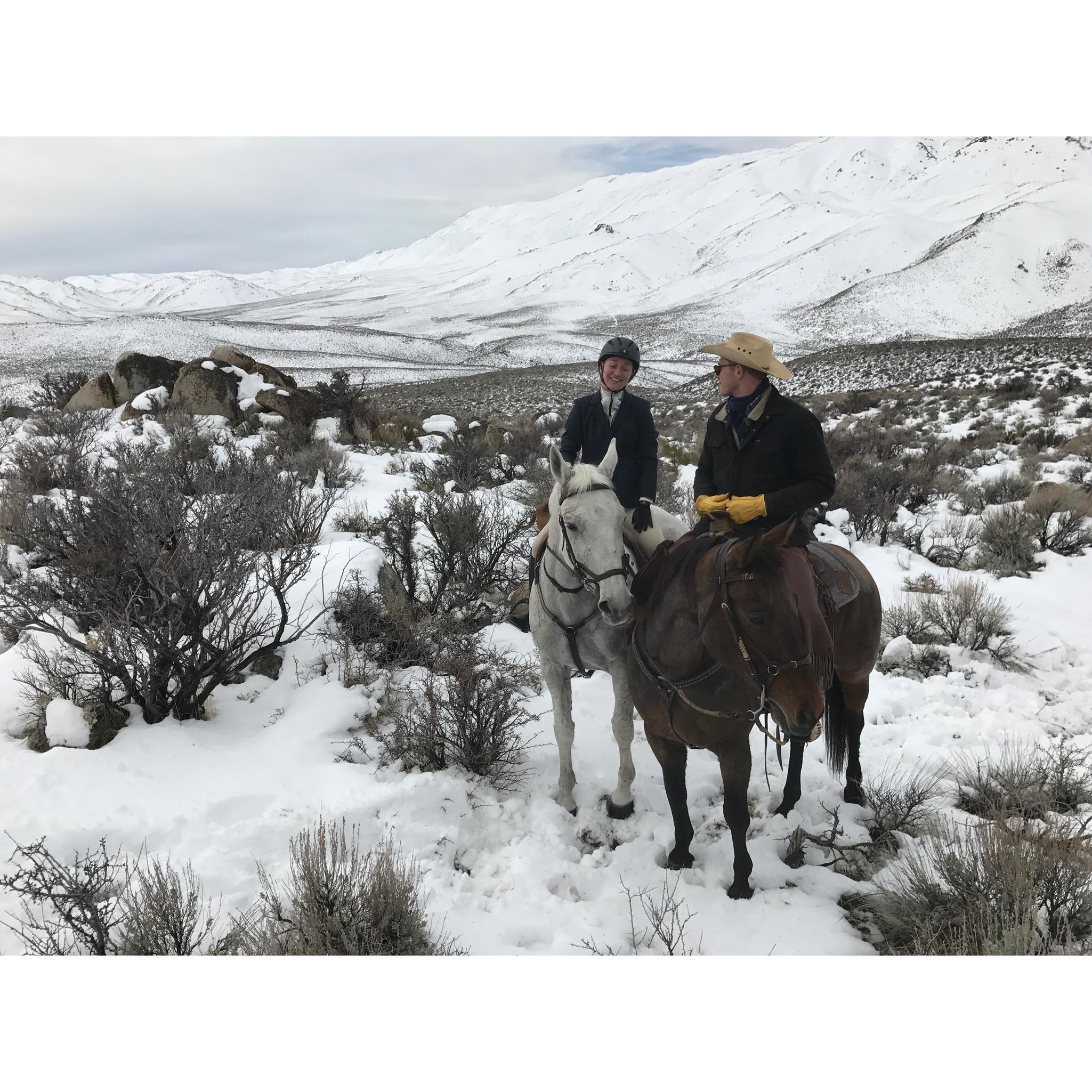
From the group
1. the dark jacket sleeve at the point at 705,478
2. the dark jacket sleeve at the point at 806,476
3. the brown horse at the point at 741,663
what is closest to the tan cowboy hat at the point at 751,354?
the dark jacket sleeve at the point at 806,476

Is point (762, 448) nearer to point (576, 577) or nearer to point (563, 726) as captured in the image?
point (576, 577)

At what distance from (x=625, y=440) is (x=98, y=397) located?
17985 millimetres

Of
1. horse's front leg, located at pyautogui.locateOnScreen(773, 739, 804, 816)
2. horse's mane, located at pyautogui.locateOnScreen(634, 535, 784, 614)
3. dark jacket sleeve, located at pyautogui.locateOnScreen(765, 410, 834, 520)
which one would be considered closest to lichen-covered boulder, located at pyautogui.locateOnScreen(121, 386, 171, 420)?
horse's mane, located at pyautogui.locateOnScreen(634, 535, 784, 614)

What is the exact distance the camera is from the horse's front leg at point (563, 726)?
3695 mm

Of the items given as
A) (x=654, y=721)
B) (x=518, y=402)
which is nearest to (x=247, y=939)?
(x=654, y=721)

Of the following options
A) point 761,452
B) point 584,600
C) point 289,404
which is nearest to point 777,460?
point 761,452

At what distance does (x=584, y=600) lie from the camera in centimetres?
332

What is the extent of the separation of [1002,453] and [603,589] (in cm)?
1369

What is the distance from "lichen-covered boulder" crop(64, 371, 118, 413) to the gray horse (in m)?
17.3

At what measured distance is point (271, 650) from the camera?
178 inches

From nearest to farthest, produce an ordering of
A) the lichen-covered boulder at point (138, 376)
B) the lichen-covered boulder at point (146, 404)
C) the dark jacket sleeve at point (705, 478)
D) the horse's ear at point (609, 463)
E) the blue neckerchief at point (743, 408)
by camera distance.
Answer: the blue neckerchief at point (743, 408) → the horse's ear at point (609, 463) → the dark jacket sleeve at point (705, 478) → the lichen-covered boulder at point (146, 404) → the lichen-covered boulder at point (138, 376)

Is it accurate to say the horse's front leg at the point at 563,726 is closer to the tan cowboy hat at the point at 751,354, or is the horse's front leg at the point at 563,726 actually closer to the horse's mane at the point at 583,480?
the horse's mane at the point at 583,480

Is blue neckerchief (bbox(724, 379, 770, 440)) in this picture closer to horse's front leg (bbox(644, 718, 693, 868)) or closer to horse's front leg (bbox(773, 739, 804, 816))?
horse's front leg (bbox(644, 718, 693, 868))

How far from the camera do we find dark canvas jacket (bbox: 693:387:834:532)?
278 cm
